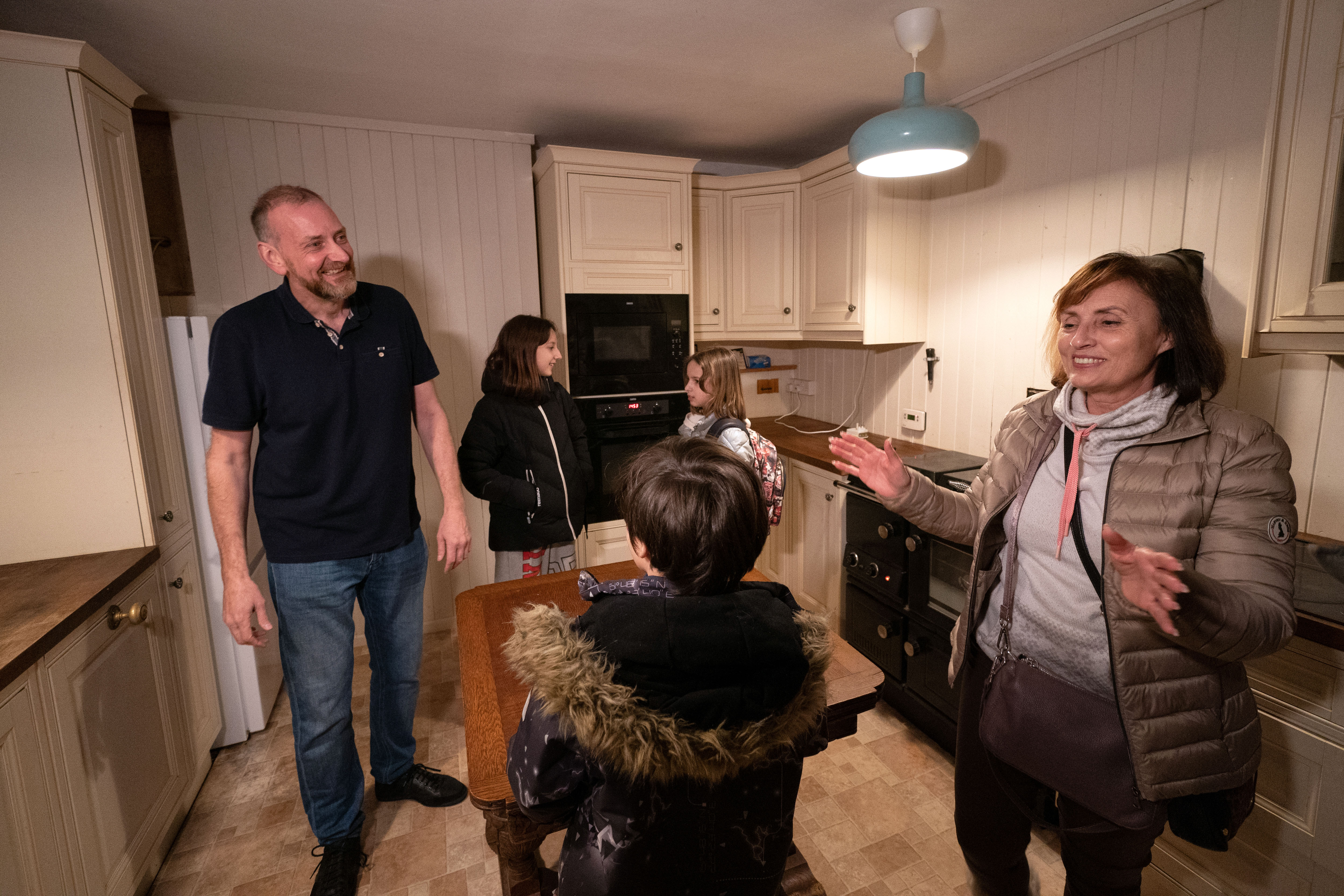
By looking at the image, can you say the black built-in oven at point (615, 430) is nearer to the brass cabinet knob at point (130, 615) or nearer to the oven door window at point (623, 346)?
the oven door window at point (623, 346)

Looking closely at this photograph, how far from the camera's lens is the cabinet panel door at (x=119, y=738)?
4.46 feet

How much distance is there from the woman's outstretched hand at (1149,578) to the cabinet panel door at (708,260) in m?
2.45

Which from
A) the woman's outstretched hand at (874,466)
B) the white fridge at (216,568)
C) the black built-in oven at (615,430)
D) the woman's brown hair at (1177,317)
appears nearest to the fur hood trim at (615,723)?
the woman's outstretched hand at (874,466)

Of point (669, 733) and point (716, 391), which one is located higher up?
point (716, 391)

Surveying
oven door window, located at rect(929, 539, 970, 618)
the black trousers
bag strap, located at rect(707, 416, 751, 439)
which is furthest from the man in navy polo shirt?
oven door window, located at rect(929, 539, 970, 618)

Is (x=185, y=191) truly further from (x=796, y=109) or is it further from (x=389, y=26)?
(x=796, y=109)

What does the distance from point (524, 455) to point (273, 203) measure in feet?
3.35

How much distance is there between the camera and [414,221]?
9.21 feet

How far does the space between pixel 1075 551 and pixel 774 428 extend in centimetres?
248

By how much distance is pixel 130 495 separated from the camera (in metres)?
1.68

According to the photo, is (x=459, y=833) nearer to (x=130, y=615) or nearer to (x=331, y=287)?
(x=130, y=615)

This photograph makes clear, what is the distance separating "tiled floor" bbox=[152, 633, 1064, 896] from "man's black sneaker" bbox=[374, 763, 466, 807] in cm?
3

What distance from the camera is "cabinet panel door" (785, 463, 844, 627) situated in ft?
8.95

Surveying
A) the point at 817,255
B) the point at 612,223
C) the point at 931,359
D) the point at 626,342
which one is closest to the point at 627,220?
the point at 612,223
